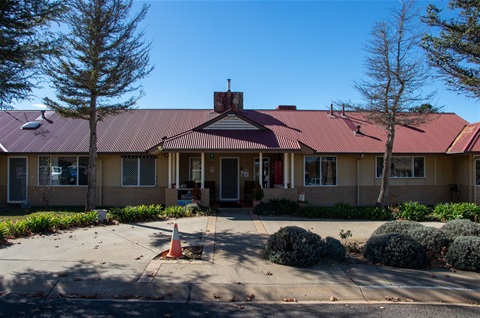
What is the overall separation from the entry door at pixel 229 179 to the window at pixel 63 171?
659 cm

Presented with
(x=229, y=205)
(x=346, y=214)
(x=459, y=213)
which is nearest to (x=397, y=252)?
(x=346, y=214)

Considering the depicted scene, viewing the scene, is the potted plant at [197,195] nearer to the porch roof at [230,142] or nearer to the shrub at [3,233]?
the porch roof at [230,142]

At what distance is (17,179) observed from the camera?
17.2 meters

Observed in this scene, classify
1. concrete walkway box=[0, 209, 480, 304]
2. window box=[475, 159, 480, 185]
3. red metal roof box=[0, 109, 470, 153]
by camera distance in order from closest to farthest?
concrete walkway box=[0, 209, 480, 304] → red metal roof box=[0, 109, 470, 153] → window box=[475, 159, 480, 185]

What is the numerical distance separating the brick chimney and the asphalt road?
55.8 feet

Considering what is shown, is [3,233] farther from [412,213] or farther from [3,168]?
[412,213]

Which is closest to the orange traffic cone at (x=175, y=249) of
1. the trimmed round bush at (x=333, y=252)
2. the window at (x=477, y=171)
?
the trimmed round bush at (x=333, y=252)

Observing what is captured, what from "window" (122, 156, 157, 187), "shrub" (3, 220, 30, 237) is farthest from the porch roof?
"shrub" (3, 220, 30, 237)

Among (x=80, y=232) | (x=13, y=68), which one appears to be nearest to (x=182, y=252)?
(x=80, y=232)

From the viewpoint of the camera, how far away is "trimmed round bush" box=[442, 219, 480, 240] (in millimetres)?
7973

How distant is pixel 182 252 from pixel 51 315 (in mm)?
3120

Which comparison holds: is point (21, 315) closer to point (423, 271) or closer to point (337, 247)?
point (337, 247)

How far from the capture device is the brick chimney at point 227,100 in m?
21.5

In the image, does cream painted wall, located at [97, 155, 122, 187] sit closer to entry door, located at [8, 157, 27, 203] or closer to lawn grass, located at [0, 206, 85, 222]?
lawn grass, located at [0, 206, 85, 222]
